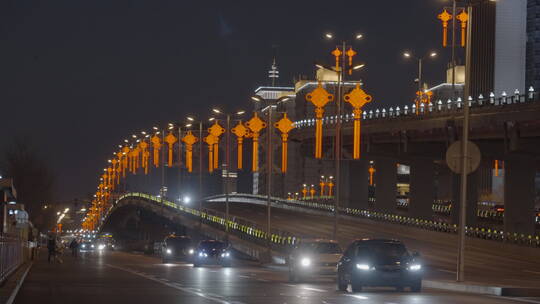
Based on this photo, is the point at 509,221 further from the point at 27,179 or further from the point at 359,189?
the point at 27,179

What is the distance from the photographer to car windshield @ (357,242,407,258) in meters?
30.8

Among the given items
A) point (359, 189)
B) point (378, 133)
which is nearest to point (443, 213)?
point (359, 189)

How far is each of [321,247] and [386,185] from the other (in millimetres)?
76454

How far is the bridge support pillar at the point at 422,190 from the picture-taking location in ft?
346

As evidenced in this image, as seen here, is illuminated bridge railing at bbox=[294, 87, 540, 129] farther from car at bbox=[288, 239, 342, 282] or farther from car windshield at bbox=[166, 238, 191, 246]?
car at bbox=[288, 239, 342, 282]

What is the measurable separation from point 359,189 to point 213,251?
6698cm

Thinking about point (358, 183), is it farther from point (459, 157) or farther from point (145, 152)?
point (459, 157)

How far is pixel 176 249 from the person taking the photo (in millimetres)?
64375

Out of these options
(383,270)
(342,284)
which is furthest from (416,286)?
(342,284)

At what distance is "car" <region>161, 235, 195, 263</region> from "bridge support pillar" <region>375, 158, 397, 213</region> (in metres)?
51.6

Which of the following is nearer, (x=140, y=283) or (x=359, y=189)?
(x=140, y=283)

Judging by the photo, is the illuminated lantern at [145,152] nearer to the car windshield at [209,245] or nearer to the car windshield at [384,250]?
the car windshield at [209,245]

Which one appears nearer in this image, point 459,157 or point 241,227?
point 459,157

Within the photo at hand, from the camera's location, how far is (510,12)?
161 meters
